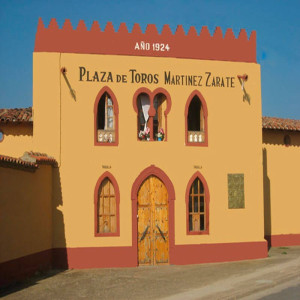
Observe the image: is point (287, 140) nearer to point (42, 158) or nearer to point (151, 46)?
point (151, 46)

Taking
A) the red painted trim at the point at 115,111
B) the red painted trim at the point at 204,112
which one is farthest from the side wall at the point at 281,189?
the red painted trim at the point at 115,111

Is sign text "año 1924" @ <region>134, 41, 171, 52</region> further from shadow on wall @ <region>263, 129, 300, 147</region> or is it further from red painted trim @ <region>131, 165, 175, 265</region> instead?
shadow on wall @ <region>263, 129, 300, 147</region>

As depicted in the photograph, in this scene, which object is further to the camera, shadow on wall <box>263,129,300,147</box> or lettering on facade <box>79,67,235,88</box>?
shadow on wall <box>263,129,300,147</box>

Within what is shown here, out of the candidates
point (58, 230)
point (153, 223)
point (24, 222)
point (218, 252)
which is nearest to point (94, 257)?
point (58, 230)

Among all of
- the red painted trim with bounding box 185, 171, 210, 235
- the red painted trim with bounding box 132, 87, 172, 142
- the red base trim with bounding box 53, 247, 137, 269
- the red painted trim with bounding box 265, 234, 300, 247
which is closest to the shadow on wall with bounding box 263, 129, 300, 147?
the red painted trim with bounding box 265, 234, 300, 247

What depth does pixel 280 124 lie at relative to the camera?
2158cm

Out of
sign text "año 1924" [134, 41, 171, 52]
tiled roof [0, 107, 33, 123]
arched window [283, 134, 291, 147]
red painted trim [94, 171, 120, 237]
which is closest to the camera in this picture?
red painted trim [94, 171, 120, 237]

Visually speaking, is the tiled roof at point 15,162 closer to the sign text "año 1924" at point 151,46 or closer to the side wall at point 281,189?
the sign text "año 1924" at point 151,46

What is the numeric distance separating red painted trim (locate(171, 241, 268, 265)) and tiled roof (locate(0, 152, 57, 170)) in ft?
16.5

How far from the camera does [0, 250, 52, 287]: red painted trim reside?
13148 millimetres

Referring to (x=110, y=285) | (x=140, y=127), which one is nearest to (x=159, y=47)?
(x=140, y=127)

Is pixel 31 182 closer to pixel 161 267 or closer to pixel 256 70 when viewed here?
pixel 161 267

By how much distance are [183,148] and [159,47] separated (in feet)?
11.3

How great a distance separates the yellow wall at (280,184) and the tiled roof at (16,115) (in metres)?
9.42
